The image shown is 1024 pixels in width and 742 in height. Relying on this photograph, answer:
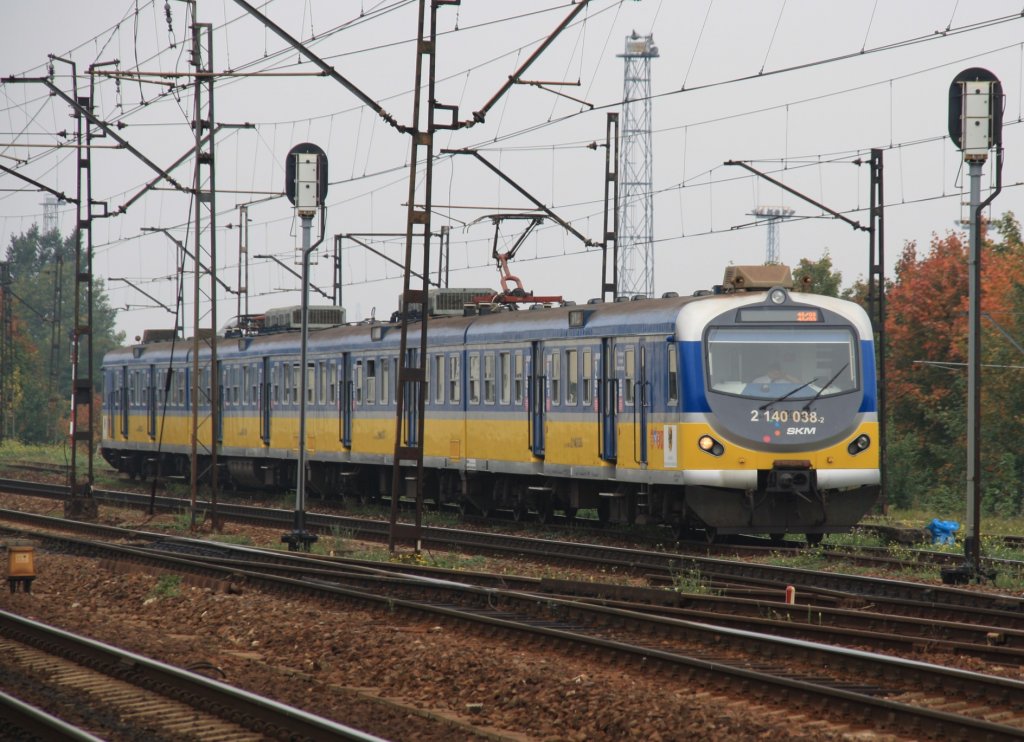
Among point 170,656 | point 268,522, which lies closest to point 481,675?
point 170,656

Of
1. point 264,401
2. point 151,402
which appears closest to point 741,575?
point 264,401

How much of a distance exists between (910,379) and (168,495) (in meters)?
39.2

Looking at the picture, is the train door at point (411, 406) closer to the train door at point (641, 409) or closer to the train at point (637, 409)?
the train at point (637, 409)

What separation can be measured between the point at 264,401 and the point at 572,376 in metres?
13.5

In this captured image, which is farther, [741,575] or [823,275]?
[823,275]

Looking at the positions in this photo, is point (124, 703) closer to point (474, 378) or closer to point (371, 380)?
point (474, 378)

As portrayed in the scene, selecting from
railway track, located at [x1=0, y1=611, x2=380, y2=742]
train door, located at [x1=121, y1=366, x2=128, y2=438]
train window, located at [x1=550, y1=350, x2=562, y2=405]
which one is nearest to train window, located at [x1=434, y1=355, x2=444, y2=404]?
train window, located at [x1=550, y1=350, x2=562, y2=405]

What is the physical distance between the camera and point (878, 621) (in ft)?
44.6

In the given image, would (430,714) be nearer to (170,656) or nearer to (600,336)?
(170,656)

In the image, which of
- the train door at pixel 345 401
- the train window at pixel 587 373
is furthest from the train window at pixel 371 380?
the train window at pixel 587 373

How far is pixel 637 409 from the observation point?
2202 cm

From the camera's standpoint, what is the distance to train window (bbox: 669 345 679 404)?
2095cm

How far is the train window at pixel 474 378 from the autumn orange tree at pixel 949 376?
17537mm

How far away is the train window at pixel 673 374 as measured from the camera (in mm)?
20953
